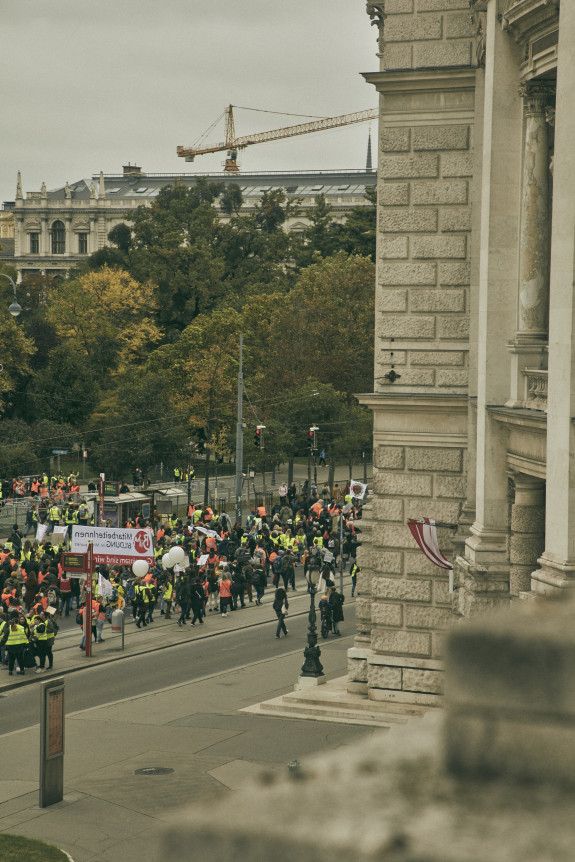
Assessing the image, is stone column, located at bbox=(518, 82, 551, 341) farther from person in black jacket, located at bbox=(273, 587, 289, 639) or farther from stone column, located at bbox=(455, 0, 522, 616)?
person in black jacket, located at bbox=(273, 587, 289, 639)

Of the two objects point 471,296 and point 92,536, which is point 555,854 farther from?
point 92,536

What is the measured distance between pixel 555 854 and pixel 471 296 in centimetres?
1851

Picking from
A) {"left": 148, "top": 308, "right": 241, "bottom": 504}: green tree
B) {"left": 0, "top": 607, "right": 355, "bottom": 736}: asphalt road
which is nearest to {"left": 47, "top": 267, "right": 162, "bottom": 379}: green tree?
{"left": 148, "top": 308, "right": 241, "bottom": 504}: green tree

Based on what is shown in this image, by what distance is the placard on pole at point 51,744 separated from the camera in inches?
652

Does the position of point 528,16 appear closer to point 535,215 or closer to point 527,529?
point 535,215

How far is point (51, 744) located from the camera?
16.7 meters

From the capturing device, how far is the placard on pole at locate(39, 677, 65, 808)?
16.6 metres

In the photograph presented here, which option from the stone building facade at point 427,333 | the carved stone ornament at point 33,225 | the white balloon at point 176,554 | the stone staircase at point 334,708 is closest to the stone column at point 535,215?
the stone building facade at point 427,333

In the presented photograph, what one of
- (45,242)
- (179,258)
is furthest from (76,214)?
(179,258)

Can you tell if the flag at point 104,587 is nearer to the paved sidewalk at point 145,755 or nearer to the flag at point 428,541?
the paved sidewalk at point 145,755

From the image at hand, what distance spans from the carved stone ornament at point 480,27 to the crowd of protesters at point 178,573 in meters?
8.64

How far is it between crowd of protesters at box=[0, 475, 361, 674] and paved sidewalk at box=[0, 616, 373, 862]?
3840 millimetres

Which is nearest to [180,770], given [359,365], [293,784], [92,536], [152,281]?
[92,536]

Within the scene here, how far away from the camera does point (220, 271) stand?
88000 millimetres
